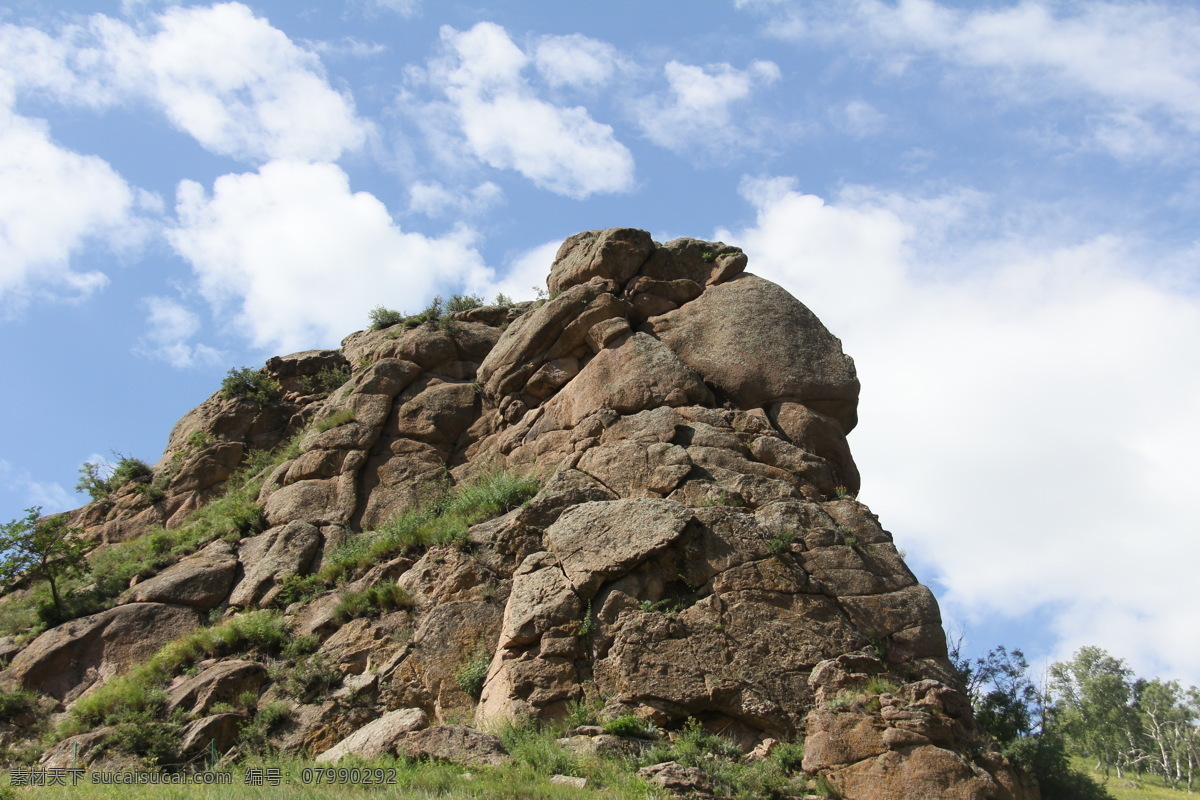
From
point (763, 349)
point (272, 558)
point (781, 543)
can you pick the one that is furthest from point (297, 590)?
point (763, 349)

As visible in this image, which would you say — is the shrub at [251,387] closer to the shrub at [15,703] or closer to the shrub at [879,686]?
the shrub at [15,703]

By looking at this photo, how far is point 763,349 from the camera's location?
65.3 feet

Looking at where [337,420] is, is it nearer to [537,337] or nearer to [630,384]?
[537,337]

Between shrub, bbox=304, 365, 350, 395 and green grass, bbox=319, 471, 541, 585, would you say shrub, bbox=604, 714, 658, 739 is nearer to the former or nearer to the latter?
green grass, bbox=319, 471, 541, 585

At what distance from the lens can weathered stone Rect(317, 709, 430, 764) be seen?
1238cm

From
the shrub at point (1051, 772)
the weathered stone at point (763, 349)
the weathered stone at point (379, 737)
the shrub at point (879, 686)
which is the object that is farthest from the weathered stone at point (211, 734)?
the shrub at point (1051, 772)

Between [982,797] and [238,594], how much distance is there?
1369cm

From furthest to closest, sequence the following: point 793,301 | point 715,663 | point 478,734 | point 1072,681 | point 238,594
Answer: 1. point 1072,681
2. point 793,301
3. point 238,594
4. point 715,663
5. point 478,734

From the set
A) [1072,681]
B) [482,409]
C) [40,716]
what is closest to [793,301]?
[482,409]

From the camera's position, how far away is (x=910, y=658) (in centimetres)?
1406

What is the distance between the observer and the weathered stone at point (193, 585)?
18547mm

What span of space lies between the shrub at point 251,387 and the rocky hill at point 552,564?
213cm

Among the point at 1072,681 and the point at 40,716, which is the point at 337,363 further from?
the point at 1072,681

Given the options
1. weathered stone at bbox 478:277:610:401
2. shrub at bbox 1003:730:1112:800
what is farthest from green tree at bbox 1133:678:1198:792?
weathered stone at bbox 478:277:610:401
